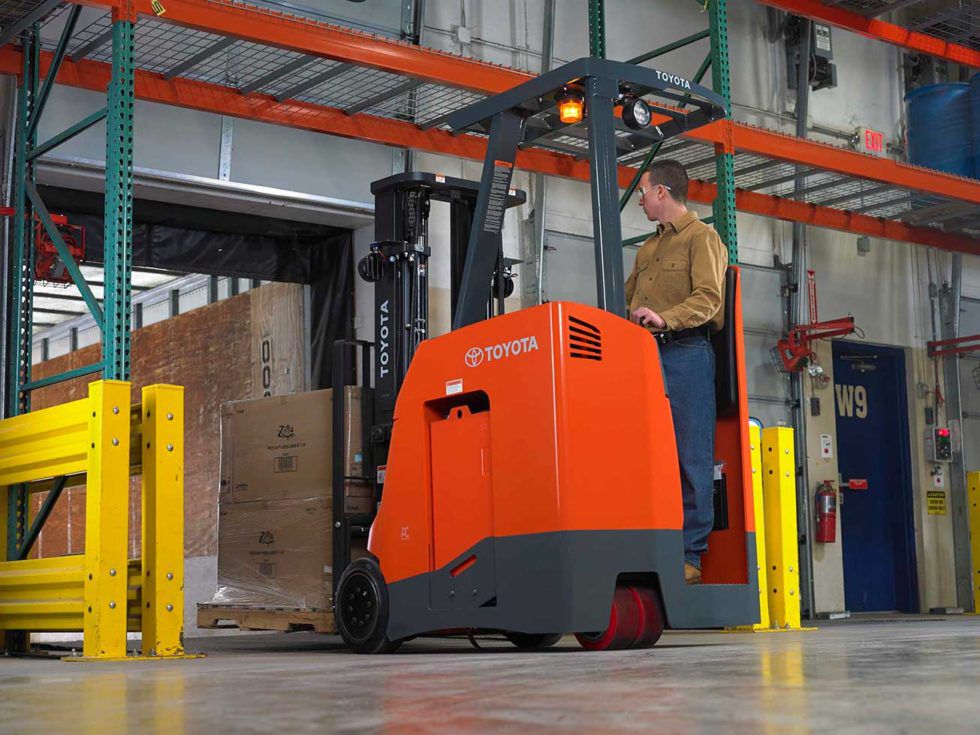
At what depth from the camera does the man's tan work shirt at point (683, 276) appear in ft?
16.3

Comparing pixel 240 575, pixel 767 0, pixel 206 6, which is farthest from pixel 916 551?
pixel 206 6

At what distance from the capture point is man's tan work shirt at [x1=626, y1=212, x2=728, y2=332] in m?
4.97

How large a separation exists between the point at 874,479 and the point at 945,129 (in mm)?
3549

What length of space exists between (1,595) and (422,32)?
17.8 ft

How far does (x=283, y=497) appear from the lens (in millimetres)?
6562

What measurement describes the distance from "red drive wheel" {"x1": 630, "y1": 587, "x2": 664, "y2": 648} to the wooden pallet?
1.82 m

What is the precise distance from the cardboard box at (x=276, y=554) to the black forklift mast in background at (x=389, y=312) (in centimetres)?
13

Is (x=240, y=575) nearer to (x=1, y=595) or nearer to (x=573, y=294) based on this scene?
(x=1, y=595)

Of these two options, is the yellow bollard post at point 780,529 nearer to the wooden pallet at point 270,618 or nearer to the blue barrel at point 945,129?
the wooden pallet at point 270,618

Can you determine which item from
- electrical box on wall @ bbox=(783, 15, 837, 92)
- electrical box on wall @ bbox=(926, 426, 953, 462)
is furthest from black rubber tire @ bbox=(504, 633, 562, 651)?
electrical box on wall @ bbox=(926, 426, 953, 462)

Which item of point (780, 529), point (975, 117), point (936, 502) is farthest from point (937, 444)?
point (780, 529)

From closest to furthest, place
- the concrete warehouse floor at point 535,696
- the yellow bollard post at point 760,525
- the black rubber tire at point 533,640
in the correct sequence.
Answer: the concrete warehouse floor at point 535,696 < the black rubber tire at point 533,640 < the yellow bollard post at point 760,525

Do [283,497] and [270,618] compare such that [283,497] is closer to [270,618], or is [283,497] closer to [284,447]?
[284,447]

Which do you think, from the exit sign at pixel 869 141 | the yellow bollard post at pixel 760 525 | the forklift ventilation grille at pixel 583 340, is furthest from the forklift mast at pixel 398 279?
the exit sign at pixel 869 141
